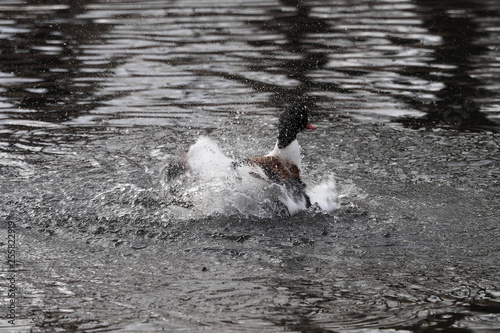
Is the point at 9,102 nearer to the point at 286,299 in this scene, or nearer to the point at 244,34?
the point at 244,34

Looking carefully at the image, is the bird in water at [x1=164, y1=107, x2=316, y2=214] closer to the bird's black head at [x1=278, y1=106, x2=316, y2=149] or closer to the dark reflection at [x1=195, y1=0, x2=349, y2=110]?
the bird's black head at [x1=278, y1=106, x2=316, y2=149]

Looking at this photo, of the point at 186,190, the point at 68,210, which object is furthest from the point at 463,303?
the point at 68,210

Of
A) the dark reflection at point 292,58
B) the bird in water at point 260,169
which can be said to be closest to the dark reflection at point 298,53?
the dark reflection at point 292,58

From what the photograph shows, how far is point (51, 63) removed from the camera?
41.2 feet

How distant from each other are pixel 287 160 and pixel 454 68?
510 centimetres

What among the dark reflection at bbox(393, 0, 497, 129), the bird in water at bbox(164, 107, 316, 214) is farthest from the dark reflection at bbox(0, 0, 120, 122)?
the dark reflection at bbox(393, 0, 497, 129)

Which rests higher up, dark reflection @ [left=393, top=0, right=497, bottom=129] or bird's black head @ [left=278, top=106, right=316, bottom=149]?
bird's black head @ [left=278, top=106, right=316, bottom=149]

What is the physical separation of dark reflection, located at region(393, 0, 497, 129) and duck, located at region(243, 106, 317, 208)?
2.48 m

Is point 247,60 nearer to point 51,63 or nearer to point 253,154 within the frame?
point 51,63

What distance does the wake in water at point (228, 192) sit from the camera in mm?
7199

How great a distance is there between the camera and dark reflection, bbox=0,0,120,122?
10742mm

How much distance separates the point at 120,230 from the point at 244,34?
24.8 ft

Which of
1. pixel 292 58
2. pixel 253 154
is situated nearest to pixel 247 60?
pixel 292 58

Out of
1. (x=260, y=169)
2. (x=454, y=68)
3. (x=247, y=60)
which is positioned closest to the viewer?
(x=260, y=169)
